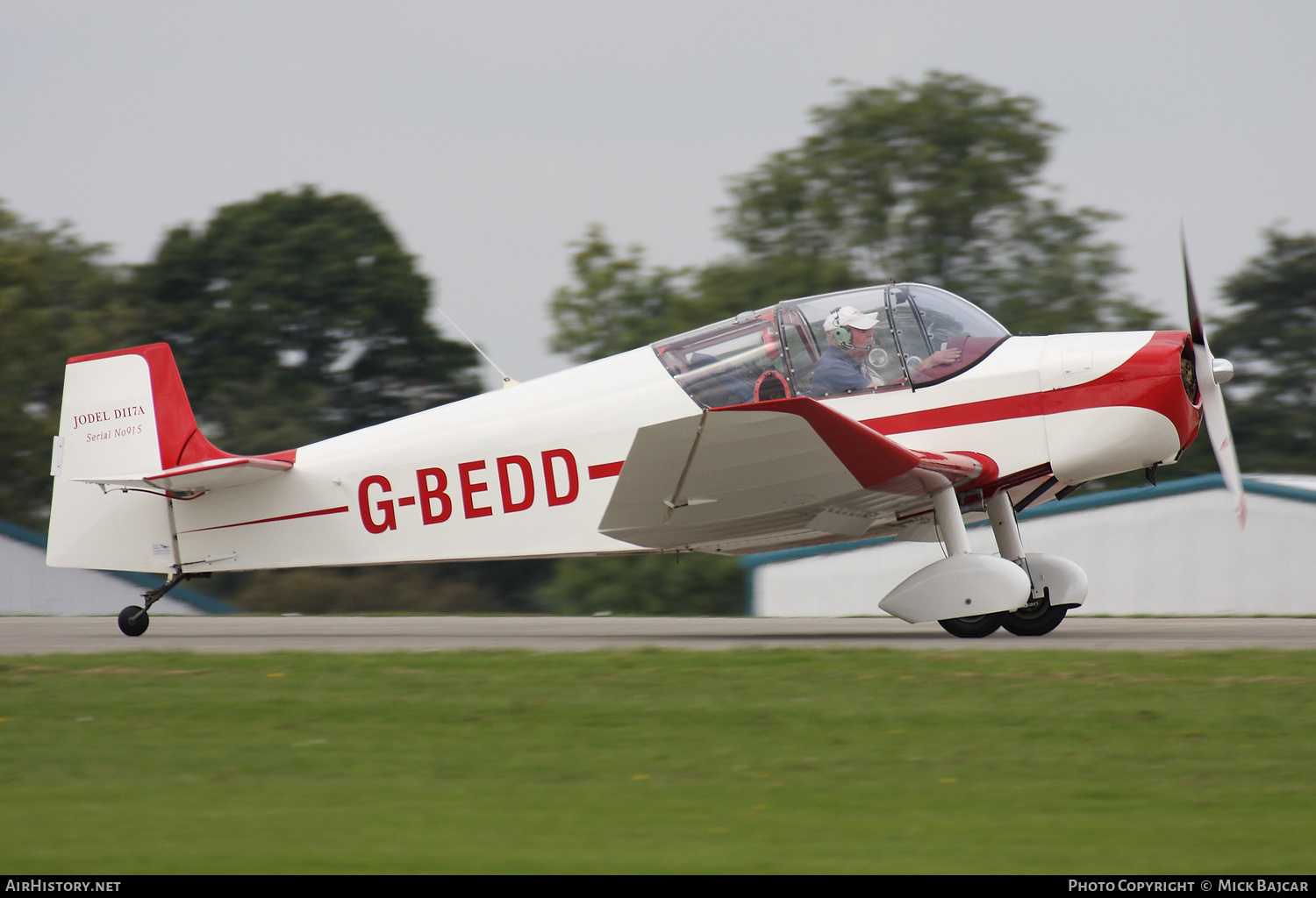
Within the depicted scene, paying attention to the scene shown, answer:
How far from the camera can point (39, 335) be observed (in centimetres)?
3047

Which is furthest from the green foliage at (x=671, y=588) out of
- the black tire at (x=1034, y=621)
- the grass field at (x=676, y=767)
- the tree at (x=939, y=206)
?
the grass field at (x=676, y=767)

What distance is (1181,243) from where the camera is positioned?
8516 mm

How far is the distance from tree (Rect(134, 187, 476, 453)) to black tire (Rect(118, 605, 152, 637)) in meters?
20.4

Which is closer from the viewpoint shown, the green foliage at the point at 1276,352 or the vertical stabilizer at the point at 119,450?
the vertical stabilizer at the point at 119,450

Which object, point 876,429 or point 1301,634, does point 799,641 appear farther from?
point 1301,634

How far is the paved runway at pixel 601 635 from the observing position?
8.79 metres

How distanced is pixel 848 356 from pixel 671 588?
1731 cm

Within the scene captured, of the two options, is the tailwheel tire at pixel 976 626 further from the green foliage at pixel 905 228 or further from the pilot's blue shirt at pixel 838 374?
the green foliage at pixel 905 228

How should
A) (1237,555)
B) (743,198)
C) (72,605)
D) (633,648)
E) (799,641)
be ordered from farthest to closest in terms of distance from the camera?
(743,198) < (72,605) < (1237,555) < (799,641) < (633,648)

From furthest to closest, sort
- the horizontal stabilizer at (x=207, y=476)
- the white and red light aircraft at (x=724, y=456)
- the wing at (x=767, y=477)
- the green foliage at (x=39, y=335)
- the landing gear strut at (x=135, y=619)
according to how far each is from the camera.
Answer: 1. the green foliage at (x=39, y=335)
2. the landing gear strut at (x=135, y=619)
3. the horizontal stabilizer at (x=207, y=476)
4. the white and red light aircraft at (x=724, y=456)
5. the wing at (x=767, y=477)

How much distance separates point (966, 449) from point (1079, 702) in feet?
10.5

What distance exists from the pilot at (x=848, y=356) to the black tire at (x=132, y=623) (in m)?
6.21

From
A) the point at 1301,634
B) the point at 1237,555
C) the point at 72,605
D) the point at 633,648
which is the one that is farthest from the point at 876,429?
the point at 72,605

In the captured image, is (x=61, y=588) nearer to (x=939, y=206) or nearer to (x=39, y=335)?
(x=39, y=335)
